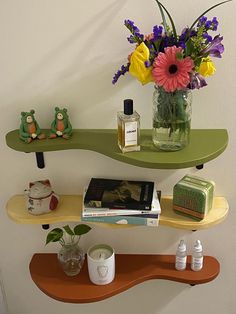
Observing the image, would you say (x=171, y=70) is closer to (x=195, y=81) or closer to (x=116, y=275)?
(x=195, y=81)

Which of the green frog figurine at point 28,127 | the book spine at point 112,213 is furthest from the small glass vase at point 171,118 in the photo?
the green frog figurine at point 28,127

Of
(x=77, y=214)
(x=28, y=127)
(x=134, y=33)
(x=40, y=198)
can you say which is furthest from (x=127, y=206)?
(x=134, y=33)

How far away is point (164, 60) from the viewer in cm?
104

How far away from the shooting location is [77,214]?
1.34 m

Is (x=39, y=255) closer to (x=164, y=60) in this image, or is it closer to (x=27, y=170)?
(x=27, y=170)

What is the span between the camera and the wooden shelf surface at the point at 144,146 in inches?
44.6

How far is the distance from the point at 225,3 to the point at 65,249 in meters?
0.97

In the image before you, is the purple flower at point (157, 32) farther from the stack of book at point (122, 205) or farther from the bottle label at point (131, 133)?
the stack of book at point (122, 205)

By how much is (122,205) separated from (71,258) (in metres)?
0.34

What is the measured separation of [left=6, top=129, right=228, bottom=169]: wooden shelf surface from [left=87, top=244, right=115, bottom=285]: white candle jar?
41cm

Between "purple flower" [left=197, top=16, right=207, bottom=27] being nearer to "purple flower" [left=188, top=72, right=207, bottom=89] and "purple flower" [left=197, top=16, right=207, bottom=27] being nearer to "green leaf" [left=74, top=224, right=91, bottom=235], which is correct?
"purple flower" [left=188, top=72, right=207, bottom=89]

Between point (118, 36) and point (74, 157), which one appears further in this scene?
point (74, 157)

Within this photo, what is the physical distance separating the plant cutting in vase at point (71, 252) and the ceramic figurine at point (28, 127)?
1.21 feet

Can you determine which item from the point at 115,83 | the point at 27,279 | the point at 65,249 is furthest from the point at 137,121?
the point at 27,279
